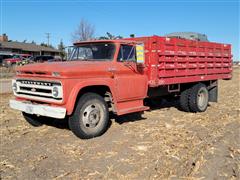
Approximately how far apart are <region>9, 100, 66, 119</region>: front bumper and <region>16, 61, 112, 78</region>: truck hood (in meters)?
0.66

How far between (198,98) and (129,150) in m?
4.96

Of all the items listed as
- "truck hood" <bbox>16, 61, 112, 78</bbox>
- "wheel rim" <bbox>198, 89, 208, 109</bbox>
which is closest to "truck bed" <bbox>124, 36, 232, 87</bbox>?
"wheel rim" <bbox>198, 89, 208, 109</bbox>

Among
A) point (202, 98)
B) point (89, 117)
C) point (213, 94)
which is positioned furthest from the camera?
point (213, 94)

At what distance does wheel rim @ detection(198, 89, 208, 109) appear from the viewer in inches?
421

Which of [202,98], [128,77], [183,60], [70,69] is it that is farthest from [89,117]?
[202,98]

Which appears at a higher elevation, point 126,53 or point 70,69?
point 126,53

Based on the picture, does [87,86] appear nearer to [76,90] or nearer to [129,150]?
[76,90]

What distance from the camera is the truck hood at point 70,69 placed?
652 centimetres

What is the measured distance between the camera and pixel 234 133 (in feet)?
25.2

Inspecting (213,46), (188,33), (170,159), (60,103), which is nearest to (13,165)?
(60,103)

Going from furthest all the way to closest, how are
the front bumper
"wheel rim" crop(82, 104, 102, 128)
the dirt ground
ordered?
"wheel rim" crop(82, 104, 102, 128), the front bumper, the dirt ground

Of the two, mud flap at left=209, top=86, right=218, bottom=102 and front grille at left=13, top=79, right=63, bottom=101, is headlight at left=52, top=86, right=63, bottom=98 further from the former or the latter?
mud flap at left=209, top=86, right=218, bottom=102

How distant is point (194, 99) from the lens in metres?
10.3

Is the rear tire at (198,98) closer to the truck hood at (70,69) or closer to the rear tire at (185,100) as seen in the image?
the rear tire at (185,100)
